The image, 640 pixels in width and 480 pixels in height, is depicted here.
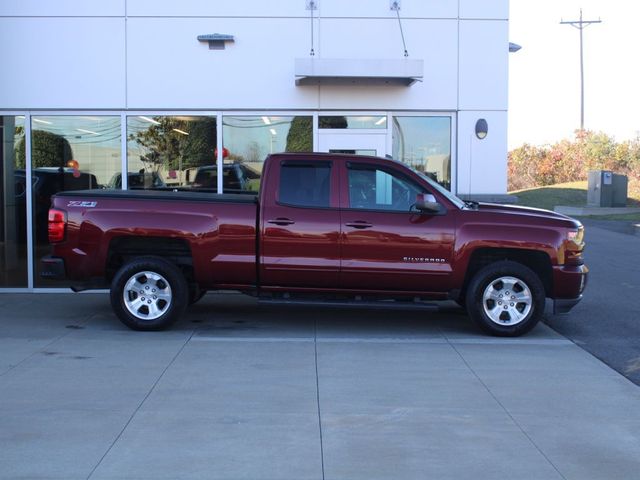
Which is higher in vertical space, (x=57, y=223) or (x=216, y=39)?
(x=216, y=39)

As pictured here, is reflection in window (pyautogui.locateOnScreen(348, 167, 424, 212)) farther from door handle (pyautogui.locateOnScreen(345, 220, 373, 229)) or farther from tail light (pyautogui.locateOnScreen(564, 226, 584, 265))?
tail light (pyautogui.locateOnScreen(564, 226, 584, 265))

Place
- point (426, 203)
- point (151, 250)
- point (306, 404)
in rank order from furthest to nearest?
point (151, 250) → point (426, 203) → point (306, 404)

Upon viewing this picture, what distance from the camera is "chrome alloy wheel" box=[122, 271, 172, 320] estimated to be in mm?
8719

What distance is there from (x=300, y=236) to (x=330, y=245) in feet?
1.16

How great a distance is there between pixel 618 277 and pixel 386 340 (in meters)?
6.92

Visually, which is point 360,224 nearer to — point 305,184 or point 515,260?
point 305,184

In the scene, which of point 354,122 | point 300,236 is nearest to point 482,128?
point 354,122

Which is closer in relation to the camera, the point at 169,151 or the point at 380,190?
the point at 380,190

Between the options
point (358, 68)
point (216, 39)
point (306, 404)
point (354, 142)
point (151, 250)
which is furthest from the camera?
point (354, 142)

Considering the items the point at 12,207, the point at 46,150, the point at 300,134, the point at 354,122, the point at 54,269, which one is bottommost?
the point at 54,269

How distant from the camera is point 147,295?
→ 8.77m

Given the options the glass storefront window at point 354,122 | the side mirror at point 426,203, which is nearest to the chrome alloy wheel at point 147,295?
the side mirror at point 426,203

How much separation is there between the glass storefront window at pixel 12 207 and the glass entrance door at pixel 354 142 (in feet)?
15.6

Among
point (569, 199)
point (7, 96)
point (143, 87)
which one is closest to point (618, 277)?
point (143, 87)
